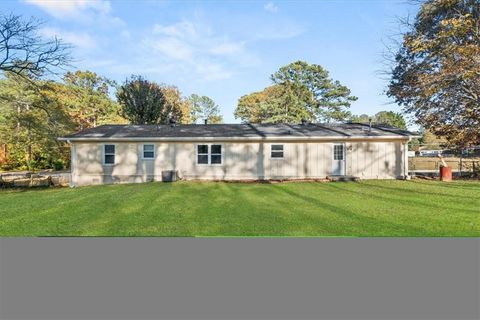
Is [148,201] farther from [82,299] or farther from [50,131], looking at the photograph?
[50,131]

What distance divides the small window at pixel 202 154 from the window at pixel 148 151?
2.50 metres

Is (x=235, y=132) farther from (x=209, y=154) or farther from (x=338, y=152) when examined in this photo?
(x=338, y=152)

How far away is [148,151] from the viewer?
17031 millimetres

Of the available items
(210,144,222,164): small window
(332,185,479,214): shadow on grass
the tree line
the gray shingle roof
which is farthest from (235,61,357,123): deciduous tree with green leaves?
(332,185,479,214): shadow on grass

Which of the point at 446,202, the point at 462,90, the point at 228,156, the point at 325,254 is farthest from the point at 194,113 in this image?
the point at 325,254

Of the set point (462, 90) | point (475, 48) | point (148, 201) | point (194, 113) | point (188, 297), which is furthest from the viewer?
point (194, 113)

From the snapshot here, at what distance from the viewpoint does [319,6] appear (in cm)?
1450

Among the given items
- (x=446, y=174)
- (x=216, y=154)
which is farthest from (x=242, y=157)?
(x=446, y=174)

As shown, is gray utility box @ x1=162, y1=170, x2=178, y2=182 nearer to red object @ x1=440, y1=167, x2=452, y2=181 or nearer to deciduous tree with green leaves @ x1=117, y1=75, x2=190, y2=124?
red object @ x1=440, y1=167, x2=452, y2=181

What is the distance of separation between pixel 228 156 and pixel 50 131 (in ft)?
30.4

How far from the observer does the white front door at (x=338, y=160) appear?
1706 cm

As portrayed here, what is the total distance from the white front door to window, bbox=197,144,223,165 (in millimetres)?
6360

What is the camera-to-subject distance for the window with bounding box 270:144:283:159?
1711 cm

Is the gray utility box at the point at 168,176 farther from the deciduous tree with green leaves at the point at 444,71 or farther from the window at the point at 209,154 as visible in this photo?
the deciduous tree with green leaves at the point at 444,71
